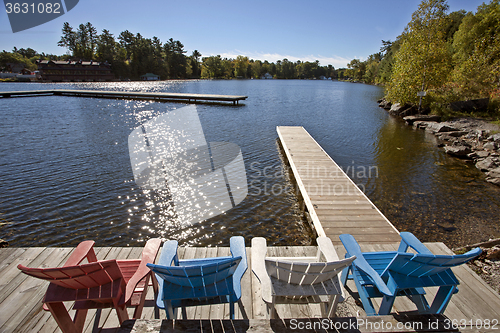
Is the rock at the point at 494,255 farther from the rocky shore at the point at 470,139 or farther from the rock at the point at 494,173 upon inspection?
the rock at the point at 494,173

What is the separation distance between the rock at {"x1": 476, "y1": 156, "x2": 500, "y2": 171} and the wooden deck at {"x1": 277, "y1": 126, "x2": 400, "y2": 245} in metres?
6.76

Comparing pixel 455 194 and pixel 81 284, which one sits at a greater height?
pixel 81 284

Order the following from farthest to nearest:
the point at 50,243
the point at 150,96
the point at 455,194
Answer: the point at 150,96 < the point at 455,194 < the point at 50,243

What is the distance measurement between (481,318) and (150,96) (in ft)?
123

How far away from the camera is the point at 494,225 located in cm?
627

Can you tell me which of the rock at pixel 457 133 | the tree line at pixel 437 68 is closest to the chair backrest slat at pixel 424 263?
the rock at pixel 457 133

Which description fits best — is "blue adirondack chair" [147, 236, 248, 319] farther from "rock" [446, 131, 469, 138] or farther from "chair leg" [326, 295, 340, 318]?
"rock" [446, 131, 469, 138]

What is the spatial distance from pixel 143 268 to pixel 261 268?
1.28 m

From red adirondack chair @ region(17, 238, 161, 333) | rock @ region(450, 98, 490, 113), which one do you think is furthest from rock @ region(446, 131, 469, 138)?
red adirondack chair @ region(17, 238, 161, 333)

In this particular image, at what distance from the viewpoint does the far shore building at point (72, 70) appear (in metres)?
72.3

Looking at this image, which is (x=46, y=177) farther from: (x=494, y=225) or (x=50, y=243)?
(x=494, y=225)

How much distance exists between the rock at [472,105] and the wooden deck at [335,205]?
16.3 metres

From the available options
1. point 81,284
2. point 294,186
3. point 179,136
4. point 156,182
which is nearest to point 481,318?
point 81,284

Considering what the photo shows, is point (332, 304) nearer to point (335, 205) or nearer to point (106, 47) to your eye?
point (335, 205)
